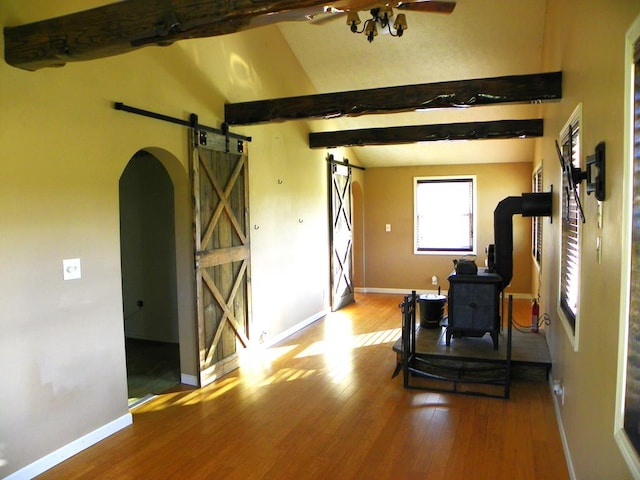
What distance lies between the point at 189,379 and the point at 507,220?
3497 mm

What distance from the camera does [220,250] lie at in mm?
4656

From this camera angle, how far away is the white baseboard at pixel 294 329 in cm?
567

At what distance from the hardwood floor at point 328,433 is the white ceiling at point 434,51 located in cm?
351

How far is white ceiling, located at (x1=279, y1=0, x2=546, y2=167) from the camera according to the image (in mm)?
5059

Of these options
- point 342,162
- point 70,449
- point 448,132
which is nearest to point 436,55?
point 448,132

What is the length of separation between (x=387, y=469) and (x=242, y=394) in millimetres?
1697

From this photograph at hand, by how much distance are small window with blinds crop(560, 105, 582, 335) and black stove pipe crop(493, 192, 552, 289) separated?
103cm

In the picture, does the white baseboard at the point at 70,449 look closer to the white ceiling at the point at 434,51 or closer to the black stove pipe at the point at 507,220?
the black stove pipe at the point at 507,220

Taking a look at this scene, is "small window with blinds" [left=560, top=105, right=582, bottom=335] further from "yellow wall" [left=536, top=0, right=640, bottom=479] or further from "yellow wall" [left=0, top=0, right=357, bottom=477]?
"yellow wall" [left=0, top=0, right=357, bottom=477]

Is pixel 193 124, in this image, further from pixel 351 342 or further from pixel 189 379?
pixel 351 342

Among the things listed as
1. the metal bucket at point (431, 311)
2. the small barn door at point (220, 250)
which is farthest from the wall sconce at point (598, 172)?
the metal bucket at point (431, 311)

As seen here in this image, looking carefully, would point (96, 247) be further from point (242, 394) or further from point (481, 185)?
point (481, 185)

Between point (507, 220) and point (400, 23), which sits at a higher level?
point (400, 23)

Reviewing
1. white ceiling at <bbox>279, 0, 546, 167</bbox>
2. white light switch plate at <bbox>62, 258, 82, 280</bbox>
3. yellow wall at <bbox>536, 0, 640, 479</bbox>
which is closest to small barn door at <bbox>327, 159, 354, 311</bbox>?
white ceiling at <bbox>279, 0, 546, 167</bbox>
